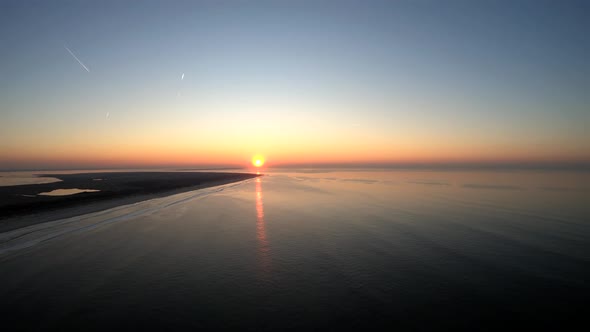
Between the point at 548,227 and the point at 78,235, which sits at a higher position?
the point at 78,235

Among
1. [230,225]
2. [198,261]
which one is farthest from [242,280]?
[230,225]

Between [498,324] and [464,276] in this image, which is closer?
[498,324]

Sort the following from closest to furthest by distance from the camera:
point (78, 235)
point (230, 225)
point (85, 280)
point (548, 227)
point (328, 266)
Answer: point (85, 280) < point (328, 266) < point (78, 235) < point (548, 227) < point (230, 225)

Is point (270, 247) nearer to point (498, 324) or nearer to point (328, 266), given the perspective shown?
point (328, 266)

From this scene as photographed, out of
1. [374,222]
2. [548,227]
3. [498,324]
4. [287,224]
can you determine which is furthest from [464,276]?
[548,227]

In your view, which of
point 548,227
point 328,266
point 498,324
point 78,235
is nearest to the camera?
point 498,324

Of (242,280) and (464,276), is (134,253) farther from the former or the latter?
(464,276)
